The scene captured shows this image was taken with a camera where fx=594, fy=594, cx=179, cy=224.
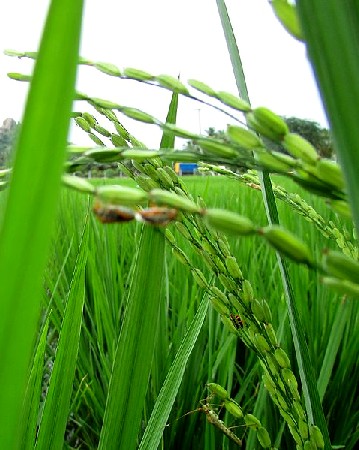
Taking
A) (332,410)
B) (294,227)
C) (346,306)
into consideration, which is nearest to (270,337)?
(346,306)

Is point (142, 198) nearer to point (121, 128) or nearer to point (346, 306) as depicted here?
point (121, 128)

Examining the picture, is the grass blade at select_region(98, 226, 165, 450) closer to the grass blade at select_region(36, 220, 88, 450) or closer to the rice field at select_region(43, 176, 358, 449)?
the grass blade at select_region(36, 220, 88, 450)

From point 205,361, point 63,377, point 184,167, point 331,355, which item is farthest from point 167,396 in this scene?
point 184,167

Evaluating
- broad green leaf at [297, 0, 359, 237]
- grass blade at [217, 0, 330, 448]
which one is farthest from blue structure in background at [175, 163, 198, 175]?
broad green leaf at [297, 0, 359, 237]

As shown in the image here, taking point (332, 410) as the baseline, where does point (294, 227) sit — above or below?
above

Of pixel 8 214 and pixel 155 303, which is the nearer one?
pixel 8 214
